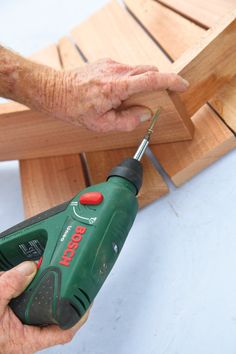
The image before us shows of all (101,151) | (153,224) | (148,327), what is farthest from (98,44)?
(148,327)

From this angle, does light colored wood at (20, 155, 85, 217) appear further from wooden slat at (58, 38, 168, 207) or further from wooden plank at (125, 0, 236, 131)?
wooden plank at (125, 0, 236, 131)

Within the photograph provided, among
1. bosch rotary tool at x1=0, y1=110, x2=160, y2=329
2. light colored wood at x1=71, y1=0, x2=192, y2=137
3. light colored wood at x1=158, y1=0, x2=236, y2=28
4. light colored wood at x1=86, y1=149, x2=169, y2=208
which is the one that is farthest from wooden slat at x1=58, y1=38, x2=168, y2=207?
light colored wood at x1=158, y1=0, x2=236, y2=28

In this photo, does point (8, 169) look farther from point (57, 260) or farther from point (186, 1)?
point (186, 1)

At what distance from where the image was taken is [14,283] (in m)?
0.79

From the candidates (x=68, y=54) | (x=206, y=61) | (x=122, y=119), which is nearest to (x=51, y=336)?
(x=122, y=119)

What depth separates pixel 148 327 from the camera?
35.3 inches

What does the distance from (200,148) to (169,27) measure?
492mm

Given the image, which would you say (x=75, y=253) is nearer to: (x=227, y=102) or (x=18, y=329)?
(x=18, y=329)

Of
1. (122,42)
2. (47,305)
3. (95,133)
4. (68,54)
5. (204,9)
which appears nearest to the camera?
(47,305)

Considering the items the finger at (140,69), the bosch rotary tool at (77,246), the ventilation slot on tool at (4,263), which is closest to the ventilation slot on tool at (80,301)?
the bosch rotary tool at (77,246)

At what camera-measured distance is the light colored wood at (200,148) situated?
3.36 ft

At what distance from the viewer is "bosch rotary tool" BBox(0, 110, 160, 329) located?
748mm

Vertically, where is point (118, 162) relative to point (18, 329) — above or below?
above

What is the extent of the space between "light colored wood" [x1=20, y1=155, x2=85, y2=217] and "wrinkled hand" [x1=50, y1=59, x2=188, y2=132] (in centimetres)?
25
